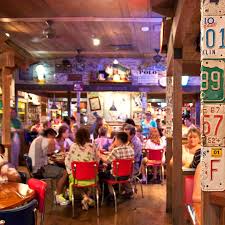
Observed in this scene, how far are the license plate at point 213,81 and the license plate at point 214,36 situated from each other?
0.04 m

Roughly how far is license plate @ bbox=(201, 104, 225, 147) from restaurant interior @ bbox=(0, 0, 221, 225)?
1.00 ft

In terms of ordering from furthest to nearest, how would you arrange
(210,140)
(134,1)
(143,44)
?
(143,44) < (134,1) < (210,140)

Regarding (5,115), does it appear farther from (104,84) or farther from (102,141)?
(104,84)

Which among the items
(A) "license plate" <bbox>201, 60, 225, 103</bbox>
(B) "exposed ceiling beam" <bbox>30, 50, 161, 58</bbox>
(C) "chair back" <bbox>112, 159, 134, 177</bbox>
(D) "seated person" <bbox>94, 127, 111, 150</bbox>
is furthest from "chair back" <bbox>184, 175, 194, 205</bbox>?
(B) "exposed ceiling beam" <bbox>30, 50, 161, 58</bbox>

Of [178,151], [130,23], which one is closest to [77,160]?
[178,151]

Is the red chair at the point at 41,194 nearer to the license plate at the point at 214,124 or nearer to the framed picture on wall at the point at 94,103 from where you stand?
the license plate at the point at 214,124

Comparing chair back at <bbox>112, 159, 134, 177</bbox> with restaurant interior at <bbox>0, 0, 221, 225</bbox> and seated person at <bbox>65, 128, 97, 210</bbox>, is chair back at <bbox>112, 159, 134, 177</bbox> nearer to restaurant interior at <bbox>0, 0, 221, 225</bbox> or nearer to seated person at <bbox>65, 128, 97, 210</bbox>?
restaurant interior at <bbox>0, 0, 221, 225</bbox>

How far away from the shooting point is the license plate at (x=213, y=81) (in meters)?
1.77

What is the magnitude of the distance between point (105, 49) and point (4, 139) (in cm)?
475

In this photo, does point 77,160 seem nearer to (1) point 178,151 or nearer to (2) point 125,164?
(2) point 125,164

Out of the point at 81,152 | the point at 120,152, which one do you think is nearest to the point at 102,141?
the point at 120,152

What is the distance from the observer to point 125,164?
604 centimetres

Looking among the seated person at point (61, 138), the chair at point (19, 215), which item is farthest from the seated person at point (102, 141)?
the chair at point (19, 215)

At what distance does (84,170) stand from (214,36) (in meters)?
Answer: 4.07
